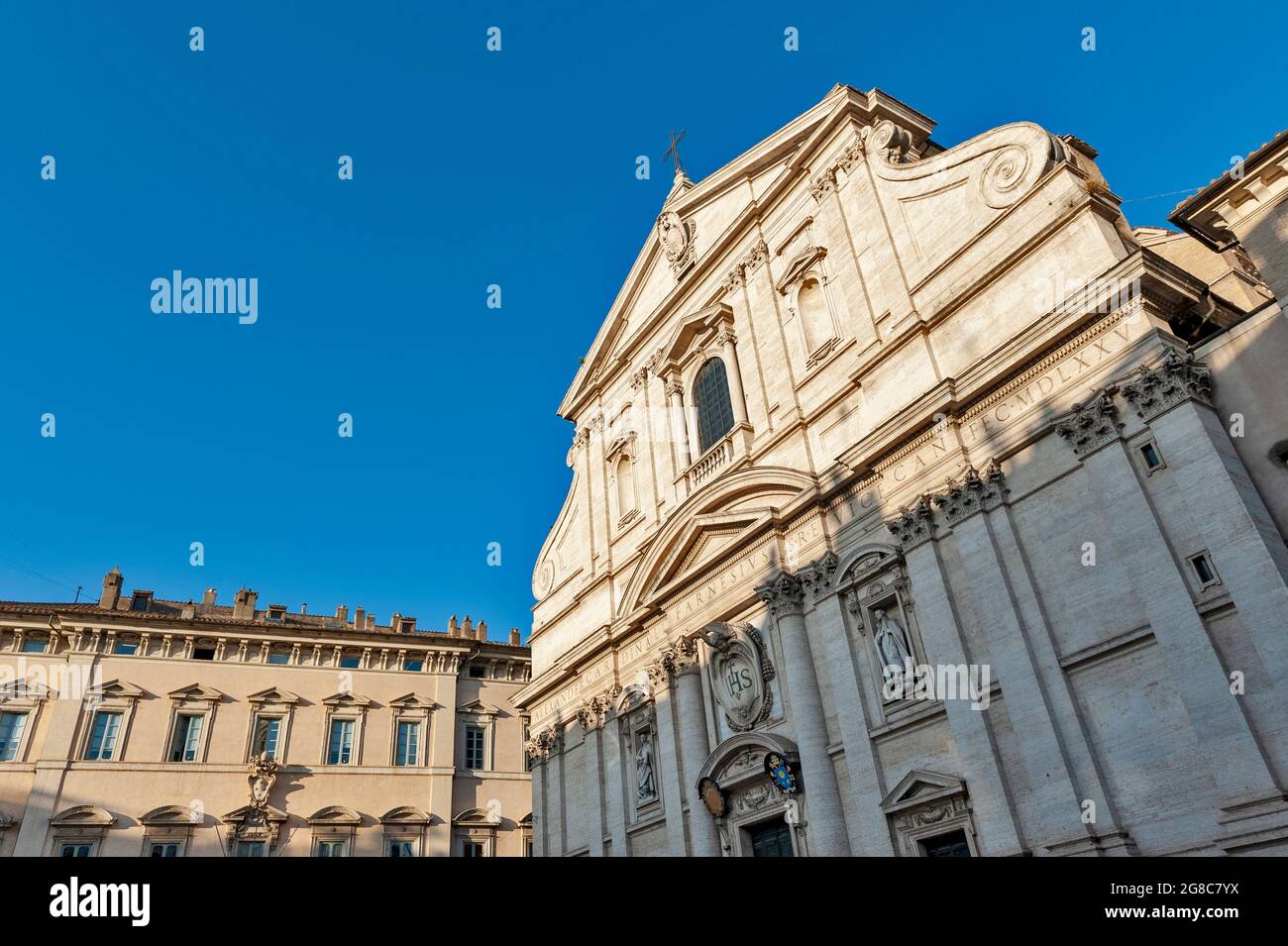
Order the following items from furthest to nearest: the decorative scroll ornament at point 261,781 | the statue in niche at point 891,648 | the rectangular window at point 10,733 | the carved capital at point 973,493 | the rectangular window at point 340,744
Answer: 1. the rectangular window at point 340,744
2. the decorative scroll ornament at point 261,781
3. the rectangular window at point 10,733
4. the statue in niche at point 891,648
5. the carved capital at point 973,493

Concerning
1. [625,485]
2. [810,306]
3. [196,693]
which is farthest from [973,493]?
[196,693]

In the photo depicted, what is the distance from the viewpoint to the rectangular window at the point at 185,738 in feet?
96.1

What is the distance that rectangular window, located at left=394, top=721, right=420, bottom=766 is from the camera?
3138 centimetres

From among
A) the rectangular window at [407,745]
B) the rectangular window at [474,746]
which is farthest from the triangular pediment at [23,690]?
the rectangular window at [474,746]

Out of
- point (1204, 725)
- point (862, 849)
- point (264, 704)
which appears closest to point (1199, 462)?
point (1204, 725)

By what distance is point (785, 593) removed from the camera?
1739 cm

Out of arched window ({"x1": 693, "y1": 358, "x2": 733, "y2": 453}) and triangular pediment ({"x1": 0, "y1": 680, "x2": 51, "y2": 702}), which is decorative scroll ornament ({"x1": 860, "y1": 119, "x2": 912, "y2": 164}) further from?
triangular pediment ({"x1": 0, "y1": 680, "x2": 51, "y2": 702})

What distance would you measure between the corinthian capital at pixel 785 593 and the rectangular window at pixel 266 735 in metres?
20.5

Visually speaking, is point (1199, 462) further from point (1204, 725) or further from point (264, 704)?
point (264, 704)

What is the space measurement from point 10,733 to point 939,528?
2940cm

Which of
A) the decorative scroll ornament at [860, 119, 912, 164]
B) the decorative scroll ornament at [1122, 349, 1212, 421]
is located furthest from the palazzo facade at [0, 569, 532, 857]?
the decorative scroll ornament at [1122, 349, 1212, 421]

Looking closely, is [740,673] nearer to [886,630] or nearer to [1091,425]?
[886,630]

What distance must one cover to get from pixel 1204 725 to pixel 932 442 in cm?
622

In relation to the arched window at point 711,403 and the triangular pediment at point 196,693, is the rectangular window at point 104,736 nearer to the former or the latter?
the triangular pediment at point 196,693
